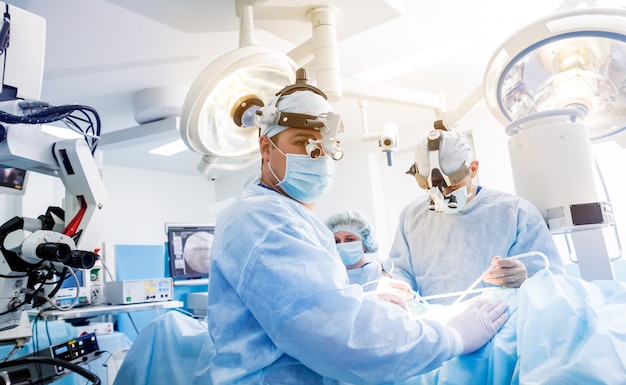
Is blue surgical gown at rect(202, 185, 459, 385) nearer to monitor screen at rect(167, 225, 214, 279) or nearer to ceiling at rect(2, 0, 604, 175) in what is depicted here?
ceiling at rect(2, 0, 604, 175)

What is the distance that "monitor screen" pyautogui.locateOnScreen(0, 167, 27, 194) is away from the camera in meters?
1.69

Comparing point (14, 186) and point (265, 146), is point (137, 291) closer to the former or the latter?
point (14, 186)

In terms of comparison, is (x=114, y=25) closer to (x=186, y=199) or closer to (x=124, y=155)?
(x=124, y=155)

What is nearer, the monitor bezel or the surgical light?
the surgical light

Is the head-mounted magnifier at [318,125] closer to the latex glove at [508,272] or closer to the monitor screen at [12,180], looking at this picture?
the latex glove at [508,272]

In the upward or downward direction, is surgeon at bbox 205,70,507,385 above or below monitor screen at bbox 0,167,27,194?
below

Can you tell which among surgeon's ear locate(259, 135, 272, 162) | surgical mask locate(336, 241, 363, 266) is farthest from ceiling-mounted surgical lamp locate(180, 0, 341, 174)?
surgical mask locate(336, 241, 363, 266)

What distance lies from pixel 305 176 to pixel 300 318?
0.47m

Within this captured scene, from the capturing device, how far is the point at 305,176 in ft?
4.05

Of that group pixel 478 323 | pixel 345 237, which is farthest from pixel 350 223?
pixel 478 323

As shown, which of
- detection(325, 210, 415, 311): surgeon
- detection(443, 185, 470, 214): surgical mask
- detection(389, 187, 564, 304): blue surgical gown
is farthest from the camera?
detection(325, 210, 415, 311): surgeon

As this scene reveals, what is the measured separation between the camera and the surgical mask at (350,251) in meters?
2.29

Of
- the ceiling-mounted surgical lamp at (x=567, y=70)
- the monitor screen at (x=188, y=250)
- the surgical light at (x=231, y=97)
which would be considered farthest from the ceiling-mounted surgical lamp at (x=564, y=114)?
the monitor screen at (x=188, y=250)

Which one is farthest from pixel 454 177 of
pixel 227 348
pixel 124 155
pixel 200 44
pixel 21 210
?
pixel 124 155
